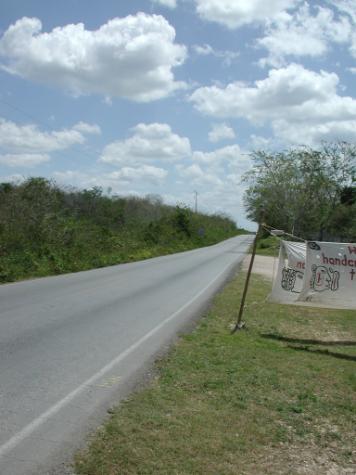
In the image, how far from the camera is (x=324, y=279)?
9656 millimetres

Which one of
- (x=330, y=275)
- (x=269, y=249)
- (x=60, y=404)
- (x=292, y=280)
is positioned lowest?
(x=60, y=404)

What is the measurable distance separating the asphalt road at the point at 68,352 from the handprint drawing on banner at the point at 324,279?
275 cm

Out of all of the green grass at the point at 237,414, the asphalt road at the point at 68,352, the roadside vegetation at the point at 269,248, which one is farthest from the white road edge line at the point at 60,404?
the roadside vegetation at the point at 269,248

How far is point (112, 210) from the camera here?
157 feet

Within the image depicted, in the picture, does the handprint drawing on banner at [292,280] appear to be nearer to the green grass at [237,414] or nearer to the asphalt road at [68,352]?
the green grass at [237,414]

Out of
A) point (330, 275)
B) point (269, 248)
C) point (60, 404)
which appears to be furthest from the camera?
point (269, 248)

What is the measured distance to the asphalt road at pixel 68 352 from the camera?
14.8 feet

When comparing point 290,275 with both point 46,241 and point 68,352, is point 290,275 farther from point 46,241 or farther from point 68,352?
point 46,241

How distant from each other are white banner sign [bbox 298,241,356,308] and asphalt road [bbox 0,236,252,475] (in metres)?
2.69

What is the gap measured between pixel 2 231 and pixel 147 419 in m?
17.6

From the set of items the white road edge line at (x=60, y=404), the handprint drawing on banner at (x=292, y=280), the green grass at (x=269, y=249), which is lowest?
the white road edge line at (x=60, y=404)

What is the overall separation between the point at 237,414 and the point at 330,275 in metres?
5.03

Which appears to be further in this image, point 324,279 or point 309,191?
point 309,191

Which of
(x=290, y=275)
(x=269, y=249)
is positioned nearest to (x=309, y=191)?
(x=269, y=249)
